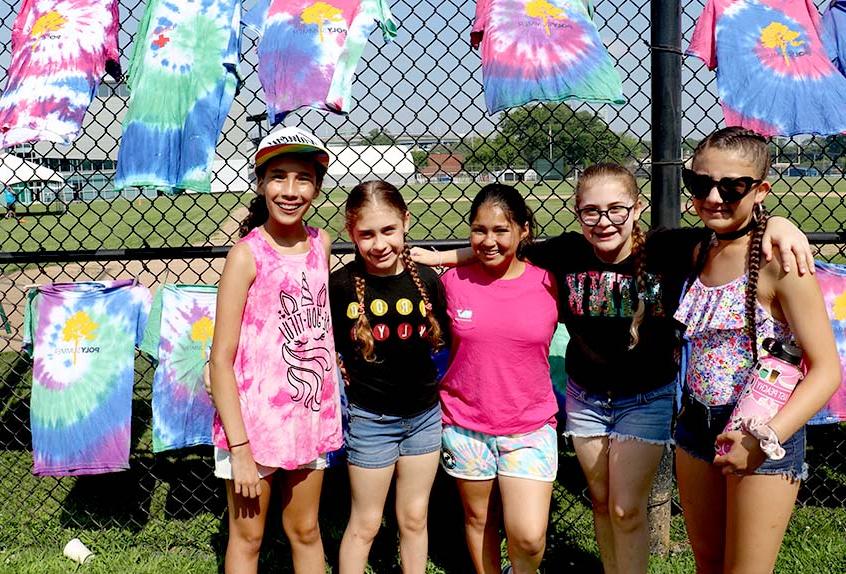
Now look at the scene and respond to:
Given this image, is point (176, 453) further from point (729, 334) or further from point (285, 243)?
point (729, 334)

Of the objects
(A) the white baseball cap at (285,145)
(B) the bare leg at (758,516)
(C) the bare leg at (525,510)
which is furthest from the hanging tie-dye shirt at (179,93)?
(B) the bare leg at (758,516)

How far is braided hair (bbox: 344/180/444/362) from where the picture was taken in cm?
260

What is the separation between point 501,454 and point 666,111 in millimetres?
1503

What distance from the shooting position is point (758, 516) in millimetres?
2096

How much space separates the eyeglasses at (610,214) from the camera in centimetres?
246

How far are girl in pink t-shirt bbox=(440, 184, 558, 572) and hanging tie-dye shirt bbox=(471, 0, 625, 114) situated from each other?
1.23ft

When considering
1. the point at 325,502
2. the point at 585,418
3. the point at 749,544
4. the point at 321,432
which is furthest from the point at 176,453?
the point at 749,544

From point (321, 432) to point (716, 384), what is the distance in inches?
51.2

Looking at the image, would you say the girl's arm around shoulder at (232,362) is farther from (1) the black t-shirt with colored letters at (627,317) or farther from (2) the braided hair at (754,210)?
(2) the braided hair at (754,210)

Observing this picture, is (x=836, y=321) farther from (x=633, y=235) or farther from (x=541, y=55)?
(x=541, y=55)

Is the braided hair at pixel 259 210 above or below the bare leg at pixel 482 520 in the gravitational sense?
above

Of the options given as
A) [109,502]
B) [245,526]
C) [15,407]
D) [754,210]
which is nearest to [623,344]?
[754,210]

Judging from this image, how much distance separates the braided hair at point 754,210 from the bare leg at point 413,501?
1.18m

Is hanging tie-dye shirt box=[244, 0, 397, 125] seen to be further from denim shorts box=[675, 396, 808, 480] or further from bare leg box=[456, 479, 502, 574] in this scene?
denim shorts box=[675, 396, 808, 480]
